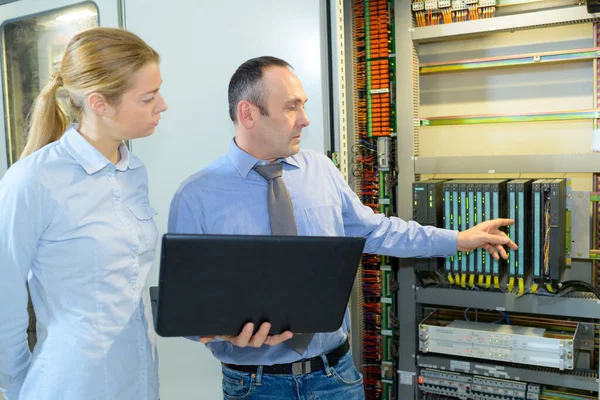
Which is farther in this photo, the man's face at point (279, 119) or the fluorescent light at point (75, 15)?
the fluorescent light at point (75, 15)

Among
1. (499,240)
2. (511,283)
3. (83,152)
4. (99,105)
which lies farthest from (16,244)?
(511,283)

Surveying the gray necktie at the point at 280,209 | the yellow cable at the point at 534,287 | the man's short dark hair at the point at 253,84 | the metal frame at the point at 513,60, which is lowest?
the yellow cable at the point at 534,287

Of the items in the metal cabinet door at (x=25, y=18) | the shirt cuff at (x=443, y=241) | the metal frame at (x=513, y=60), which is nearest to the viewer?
the shirt cuff at (x=443, y=241)

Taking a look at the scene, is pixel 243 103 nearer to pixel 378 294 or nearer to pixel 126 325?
pixel 126 325

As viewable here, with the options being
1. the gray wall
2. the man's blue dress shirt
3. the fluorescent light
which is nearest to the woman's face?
the man's blue dress shirt

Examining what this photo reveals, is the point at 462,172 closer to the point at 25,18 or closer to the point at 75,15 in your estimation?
the point at 75,15

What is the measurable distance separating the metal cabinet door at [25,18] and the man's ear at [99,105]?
1.30 metres

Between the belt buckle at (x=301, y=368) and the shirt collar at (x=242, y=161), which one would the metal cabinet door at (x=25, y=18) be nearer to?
the shirt collar at (x=242, y=161)

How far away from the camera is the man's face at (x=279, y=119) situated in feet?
5.55

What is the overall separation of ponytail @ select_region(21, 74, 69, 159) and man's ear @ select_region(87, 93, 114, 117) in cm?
13

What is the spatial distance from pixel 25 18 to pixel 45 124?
156cm

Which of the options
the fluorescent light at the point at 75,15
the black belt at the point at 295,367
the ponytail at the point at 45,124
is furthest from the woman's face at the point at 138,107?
the fluorescent light at the point at 75,15

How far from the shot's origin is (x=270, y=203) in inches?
64.4

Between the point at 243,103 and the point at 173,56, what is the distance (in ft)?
2.72
